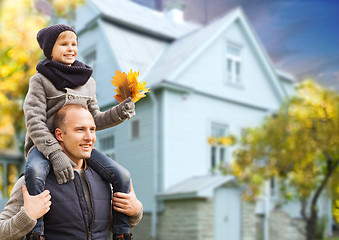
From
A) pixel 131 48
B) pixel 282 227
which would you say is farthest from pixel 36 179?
pixel 282 227

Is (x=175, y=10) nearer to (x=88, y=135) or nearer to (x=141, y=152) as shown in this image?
(x=141, y=152)

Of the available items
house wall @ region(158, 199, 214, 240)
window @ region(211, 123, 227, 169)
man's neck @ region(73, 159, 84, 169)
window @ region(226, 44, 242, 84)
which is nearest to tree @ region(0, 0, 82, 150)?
house wall @ region(158, 199, 214, 240)

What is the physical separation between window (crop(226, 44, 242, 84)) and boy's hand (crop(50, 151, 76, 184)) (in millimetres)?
11945

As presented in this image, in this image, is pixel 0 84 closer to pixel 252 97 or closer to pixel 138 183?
pixel 138 183

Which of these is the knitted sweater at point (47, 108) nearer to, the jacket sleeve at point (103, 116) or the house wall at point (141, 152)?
the jacket sleeve at point (103, 116)

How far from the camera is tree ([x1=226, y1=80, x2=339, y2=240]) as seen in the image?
10016 millimetres

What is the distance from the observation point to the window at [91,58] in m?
13.2

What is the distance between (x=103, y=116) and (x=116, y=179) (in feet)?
1.17

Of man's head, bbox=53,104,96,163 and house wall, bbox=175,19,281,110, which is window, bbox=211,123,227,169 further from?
man's head, bbox=53,104,96,163

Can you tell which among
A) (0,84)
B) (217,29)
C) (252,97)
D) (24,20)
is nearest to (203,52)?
(217,29)

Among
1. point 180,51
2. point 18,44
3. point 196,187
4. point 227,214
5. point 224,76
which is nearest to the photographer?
point 18,44

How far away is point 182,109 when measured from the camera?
1230cm

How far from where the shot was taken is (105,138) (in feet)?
43.4

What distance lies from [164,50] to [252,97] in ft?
10.4
